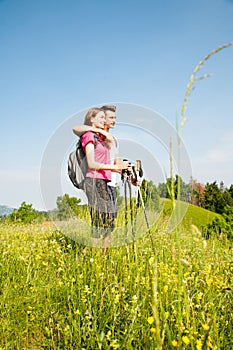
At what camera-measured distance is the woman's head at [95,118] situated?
4512mm

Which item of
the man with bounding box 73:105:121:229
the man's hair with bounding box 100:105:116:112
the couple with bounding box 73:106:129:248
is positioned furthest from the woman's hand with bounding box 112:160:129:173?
the man's hair with bounding box 100:105:116:112

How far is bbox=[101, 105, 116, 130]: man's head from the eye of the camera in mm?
4512

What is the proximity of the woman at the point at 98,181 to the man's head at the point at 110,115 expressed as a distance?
183mm

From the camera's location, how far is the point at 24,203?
11133mm

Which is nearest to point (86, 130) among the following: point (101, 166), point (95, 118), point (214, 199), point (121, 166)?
point (95, 118)

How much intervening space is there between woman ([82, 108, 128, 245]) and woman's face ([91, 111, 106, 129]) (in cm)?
13

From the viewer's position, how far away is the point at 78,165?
4.38 m

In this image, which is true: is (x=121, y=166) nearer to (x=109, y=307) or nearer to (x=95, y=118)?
(x=95, y=118)

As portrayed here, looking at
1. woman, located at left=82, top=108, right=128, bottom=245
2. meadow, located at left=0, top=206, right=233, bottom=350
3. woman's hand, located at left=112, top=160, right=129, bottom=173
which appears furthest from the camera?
woman, located at left=82, top=108, right=128, bottom=245

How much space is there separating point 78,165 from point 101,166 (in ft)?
1.10

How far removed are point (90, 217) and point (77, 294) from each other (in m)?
1.34

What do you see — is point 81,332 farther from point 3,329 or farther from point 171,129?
point 171,129

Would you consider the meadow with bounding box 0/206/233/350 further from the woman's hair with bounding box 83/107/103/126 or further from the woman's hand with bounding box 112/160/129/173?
the woman's hair with bounding box 83/107/103/126

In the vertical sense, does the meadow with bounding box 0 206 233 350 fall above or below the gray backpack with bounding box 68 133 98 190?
below
